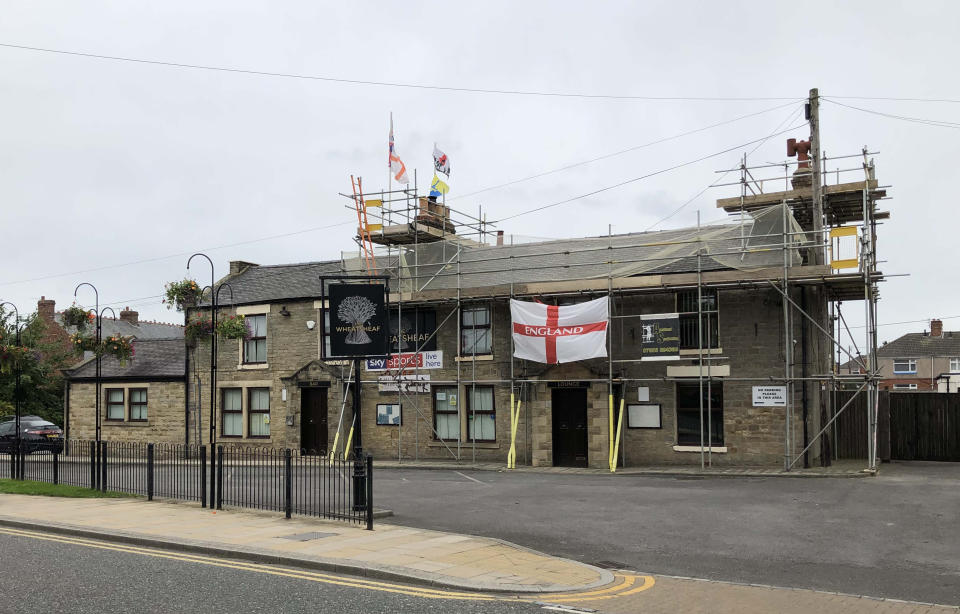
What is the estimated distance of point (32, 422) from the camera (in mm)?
Answer: 36312

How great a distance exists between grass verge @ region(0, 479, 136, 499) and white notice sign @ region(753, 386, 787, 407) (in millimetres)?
16285

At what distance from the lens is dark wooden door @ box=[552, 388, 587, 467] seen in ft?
84.5

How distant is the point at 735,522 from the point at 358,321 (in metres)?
7.59

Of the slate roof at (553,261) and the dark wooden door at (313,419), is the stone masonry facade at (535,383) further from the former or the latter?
the slate roof at (553,261)

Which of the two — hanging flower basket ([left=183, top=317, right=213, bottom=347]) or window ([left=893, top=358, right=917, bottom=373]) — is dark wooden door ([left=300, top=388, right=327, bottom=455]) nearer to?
hanging flower basket ([left=183, top=317, right=213, bottom=347])

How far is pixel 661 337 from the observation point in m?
23.8

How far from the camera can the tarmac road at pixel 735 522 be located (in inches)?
421

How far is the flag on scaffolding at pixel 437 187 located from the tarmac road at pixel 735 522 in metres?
12.6

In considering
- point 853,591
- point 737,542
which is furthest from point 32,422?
point 853,591

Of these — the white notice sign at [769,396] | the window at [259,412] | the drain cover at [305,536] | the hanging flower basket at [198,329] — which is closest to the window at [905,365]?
the white notice sign at [769,396]

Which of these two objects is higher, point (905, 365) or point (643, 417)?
point (905, 365)

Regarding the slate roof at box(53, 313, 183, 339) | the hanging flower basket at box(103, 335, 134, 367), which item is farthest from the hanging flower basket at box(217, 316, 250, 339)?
the slate roof at box(53, 313, 183, 339)

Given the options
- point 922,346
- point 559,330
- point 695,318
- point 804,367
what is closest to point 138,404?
point 559,330

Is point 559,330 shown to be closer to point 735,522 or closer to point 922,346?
point 735,522
